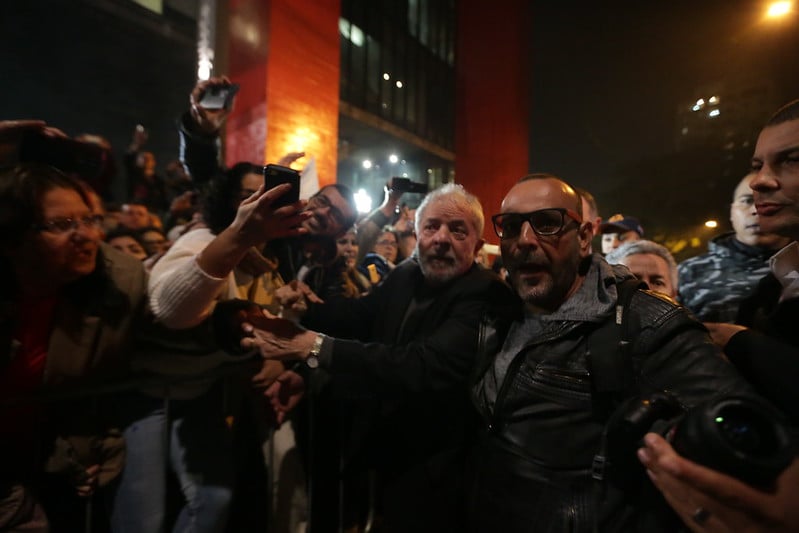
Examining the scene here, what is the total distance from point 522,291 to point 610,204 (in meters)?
20.0

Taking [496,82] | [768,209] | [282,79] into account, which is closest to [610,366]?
[768,209]

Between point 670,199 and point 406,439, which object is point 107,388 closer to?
point 406,439

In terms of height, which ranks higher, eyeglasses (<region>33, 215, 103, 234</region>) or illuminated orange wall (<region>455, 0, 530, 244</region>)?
illuminated orange wall (<region>455, 0, 530, 244</region>)

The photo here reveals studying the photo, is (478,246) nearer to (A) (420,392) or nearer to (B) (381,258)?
(A) (420,392)

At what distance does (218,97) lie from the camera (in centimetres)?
302

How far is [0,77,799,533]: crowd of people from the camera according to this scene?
4.63ft

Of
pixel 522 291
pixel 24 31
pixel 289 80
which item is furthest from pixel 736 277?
pixel 24 31

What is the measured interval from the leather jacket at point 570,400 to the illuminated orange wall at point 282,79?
21.6ft

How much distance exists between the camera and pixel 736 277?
9.99ft

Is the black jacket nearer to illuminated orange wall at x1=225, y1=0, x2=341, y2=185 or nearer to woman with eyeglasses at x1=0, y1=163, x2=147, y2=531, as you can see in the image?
woman with eyeglasses at x1=0, y1=163, x2=147, y2=531

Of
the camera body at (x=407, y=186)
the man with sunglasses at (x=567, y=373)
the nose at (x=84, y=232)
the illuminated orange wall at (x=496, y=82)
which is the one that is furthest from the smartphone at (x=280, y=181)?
the illuminated orange wall at (x=496, y=82)

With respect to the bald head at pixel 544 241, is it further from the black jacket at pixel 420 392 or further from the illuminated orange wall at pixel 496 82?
the illuminated orange wall at pixel 496 82

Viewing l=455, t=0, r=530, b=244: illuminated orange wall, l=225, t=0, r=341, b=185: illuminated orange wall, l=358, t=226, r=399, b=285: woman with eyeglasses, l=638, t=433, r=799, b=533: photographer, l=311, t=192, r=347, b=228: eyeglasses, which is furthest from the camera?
l=455, t=0, r=530, b=244: illuminated orange wall

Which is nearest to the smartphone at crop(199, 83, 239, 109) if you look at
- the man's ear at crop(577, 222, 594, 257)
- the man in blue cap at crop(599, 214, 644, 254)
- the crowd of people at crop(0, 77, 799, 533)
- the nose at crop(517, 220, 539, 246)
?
the crowd of people at crop(0, 77, 799, 533)
